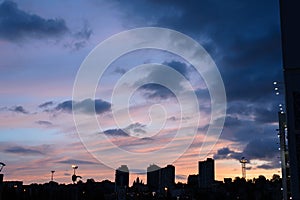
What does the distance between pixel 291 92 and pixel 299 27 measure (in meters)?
2.86

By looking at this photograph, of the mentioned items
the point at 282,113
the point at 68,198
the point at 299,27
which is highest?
the point at 299,27

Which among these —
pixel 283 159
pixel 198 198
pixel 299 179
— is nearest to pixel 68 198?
pixel 198 198

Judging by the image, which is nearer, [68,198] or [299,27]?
[299,27]

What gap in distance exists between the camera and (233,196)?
124812mm

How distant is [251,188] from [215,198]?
15357 mm

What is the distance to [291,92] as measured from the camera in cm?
1839

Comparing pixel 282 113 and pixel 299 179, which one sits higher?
pixel 282 113

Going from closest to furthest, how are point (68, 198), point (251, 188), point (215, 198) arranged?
1. point (68, 198)
2. point (251, 188)
3. point (215, 198)

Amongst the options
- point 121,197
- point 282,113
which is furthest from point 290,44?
point 121,197

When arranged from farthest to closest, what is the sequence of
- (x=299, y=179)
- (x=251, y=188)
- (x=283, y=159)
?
(x=251, y=188), (x=283, y=159), (x=299, y=179)

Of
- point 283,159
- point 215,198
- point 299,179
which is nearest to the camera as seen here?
point 299,179

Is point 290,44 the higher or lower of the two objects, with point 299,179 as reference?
higher

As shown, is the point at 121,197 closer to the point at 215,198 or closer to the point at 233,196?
the point at 233,196

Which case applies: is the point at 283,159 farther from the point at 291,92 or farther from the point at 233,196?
the point at 233,196
